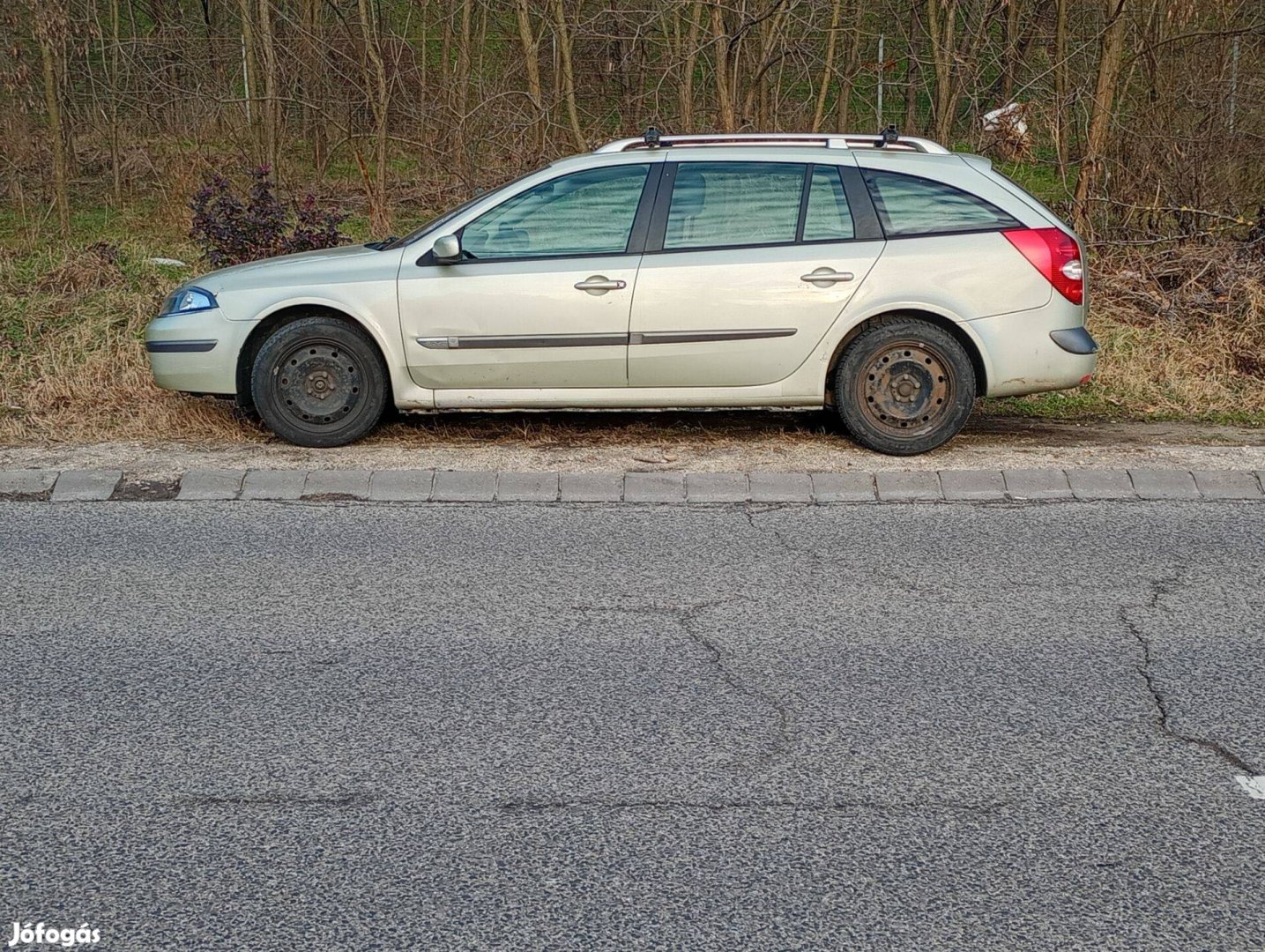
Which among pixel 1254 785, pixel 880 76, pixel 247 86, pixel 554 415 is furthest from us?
pixel 247 86

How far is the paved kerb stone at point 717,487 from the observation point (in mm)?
7316

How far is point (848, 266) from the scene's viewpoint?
7805 mm

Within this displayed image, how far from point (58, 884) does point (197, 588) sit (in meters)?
2.50

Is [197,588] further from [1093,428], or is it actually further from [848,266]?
[1093,428]

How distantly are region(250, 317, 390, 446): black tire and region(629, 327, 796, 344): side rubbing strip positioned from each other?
1592mm

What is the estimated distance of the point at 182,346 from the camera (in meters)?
8.06

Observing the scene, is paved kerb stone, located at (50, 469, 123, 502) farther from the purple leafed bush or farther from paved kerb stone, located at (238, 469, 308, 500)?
the purple leafed bush

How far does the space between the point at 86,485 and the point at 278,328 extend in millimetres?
1434

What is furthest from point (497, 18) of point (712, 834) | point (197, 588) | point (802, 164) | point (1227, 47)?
point (712, 834)

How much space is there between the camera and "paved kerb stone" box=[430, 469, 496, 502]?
7340mm

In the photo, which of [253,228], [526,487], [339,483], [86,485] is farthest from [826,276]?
[253,228]

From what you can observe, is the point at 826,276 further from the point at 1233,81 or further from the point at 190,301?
the point at 1233,81

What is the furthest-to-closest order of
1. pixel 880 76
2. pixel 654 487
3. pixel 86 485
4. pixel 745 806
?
pixel 880 76, pixel 86 485, pixel 654 487, pixel 745 806

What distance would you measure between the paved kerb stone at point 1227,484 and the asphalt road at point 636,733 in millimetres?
654
